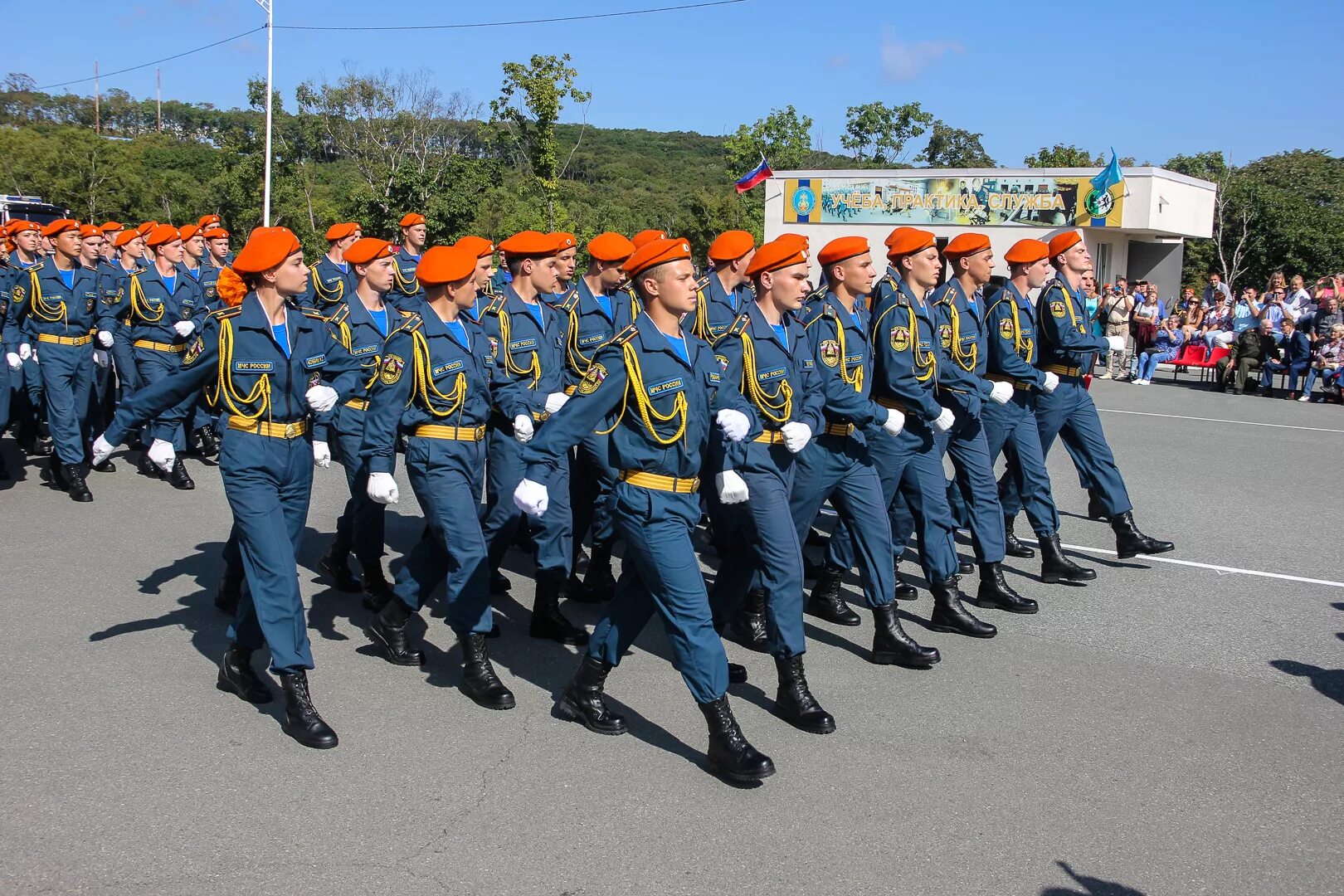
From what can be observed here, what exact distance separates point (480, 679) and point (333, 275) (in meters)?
5.37

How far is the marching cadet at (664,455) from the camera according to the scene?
4.62 m

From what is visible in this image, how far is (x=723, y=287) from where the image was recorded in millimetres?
7832

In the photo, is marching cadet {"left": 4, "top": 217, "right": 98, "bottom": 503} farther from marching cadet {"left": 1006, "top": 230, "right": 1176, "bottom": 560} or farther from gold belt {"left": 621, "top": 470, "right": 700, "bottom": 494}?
marching cadet {"left": 1006, "top": 230, "right": 1176, "bottom": 560}

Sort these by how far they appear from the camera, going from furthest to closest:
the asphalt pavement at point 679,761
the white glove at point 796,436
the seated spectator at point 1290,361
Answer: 1. the seated spectator at point 1290,361
2. the white glove at point 796,436
3. the asphalt pavement at point 679,761

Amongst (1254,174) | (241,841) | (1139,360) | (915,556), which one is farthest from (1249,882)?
(1254,174)

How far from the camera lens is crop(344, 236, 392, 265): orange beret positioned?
752 cm

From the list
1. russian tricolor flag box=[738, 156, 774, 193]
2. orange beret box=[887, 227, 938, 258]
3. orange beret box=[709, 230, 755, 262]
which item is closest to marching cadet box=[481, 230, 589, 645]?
orange beret box=[709, 230, 755, 262]

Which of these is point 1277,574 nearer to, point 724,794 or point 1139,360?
point 724,794

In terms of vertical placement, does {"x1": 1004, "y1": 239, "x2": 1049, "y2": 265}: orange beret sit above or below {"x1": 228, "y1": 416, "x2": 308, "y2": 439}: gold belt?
above

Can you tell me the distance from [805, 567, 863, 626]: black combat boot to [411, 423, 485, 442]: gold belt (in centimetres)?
228

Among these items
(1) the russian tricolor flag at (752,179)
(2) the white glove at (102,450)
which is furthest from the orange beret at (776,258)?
(1) the russian tricolor flag at (752,179)

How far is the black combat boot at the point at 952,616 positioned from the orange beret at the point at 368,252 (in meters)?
3.87

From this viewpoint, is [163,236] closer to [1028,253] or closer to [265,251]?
[265,251]

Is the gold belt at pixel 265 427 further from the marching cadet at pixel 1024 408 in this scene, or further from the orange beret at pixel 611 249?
the marching cadet at pixel 1024 408
